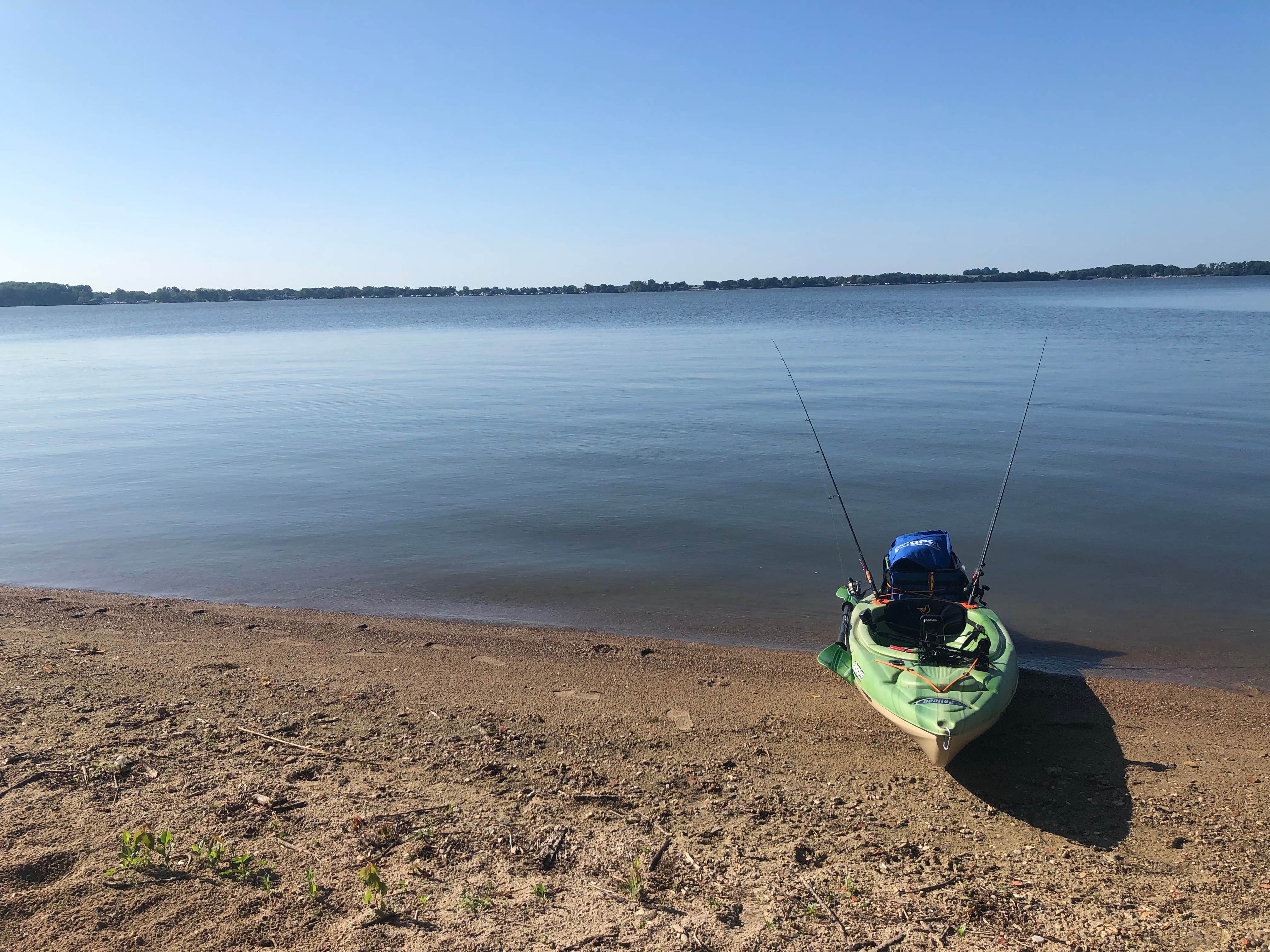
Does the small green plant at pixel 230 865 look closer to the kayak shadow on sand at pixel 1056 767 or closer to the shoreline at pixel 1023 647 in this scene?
the kayak shadow on sand at pixel 1056 767

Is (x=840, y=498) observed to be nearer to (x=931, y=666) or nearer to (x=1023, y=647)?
(x=1023, y=647)

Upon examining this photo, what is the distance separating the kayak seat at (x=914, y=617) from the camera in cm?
794

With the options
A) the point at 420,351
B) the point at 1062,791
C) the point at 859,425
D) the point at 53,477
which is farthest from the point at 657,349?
the point at 1062,791

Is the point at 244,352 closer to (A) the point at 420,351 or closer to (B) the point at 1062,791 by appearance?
(A) the point at 420,351

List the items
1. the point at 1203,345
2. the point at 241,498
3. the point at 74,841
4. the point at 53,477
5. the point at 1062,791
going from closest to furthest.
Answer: the point at 74,841 → the point at 1062,791 → the point at 241,498 → the point at 53,477 → the point at 1203,345

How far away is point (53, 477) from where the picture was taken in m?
18.5

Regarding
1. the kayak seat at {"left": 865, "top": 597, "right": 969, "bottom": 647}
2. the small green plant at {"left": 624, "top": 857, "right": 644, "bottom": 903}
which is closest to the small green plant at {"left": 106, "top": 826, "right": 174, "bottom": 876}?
the small green plant at {"left": 624, "top": 857, "right": 644, "bottom": 903}

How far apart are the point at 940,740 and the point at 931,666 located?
32.5 inches

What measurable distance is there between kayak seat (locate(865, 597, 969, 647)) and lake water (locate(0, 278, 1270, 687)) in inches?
76.4

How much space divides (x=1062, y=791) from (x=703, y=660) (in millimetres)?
3748

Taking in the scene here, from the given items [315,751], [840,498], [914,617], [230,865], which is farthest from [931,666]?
[840,498]

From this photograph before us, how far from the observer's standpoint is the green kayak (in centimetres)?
636

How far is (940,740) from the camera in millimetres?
6250

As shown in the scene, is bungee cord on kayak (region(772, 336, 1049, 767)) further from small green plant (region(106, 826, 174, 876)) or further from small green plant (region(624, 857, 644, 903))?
small green plant (region(106, 826, 174, 876))
